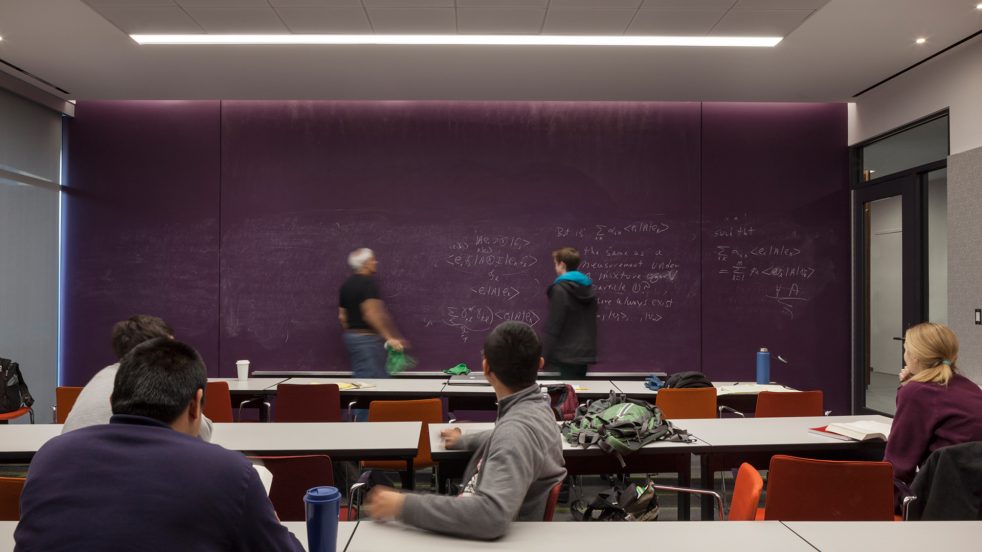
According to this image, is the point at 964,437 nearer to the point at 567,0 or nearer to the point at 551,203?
the point at 567,0

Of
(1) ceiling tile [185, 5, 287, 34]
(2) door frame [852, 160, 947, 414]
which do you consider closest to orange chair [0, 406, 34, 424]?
(1) ceiling tile [185, 5, 287, 34]

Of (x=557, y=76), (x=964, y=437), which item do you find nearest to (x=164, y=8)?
(x=557, y=76)

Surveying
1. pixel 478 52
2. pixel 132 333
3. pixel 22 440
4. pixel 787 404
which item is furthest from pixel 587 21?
pixel 22 440

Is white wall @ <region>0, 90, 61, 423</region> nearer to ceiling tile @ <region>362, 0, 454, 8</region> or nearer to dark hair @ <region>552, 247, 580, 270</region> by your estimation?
ceiling tile @ <region>362, 0, 454, 8</region>

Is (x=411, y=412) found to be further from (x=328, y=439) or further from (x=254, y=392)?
(x=254, y=392)

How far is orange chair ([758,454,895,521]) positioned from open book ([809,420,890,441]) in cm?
74

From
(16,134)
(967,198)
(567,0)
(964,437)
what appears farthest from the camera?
(16,134)

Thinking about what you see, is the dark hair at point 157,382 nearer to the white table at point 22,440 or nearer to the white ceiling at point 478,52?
the white table at point 22,440

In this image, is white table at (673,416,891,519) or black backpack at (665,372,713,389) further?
black backpack at (665,372,713,389)

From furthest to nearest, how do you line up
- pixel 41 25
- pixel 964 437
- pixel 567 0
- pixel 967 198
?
pixel 967 198
pixel 41 25
pixel 567 0
pixel 964 437

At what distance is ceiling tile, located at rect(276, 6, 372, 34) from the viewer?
162 inches

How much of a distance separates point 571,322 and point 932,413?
2978 mm

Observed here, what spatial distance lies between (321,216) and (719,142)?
3800 mm

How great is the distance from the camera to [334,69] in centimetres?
540
